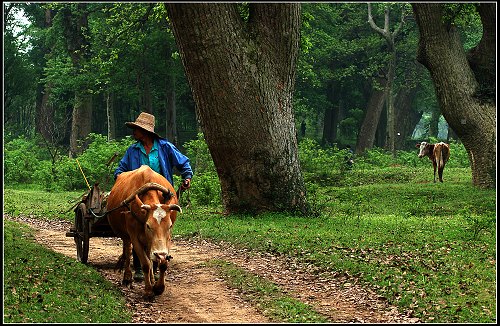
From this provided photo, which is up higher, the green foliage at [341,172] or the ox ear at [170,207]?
the green foliage at [341,172]

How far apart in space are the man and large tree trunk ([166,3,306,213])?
623 centimetres

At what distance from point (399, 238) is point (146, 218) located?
6.39m

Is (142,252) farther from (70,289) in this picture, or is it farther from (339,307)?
(339,307)

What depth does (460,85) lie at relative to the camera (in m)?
23.8

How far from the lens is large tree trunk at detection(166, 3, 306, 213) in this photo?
17922mm

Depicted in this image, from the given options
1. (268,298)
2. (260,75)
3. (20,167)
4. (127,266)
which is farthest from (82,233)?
(20,167)

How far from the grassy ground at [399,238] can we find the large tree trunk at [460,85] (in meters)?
1.35

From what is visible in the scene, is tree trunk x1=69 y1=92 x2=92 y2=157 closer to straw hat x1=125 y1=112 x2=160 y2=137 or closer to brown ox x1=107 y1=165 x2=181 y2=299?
straw hat x1=125 y1=112 x2=160 y2=137

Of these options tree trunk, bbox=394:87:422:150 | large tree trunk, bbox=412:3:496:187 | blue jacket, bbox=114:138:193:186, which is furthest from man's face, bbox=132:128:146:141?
tree trunk, bbox=394:87:422:150

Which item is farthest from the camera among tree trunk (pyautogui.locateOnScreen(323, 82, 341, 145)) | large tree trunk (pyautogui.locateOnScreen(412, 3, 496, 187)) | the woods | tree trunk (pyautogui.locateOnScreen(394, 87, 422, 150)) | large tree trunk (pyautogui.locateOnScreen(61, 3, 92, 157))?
tree trunk (pyautogui.locateOnScreen(394, 87, 422, 150))

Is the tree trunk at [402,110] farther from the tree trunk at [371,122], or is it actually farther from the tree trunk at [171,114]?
the tree trunk at [171,114]

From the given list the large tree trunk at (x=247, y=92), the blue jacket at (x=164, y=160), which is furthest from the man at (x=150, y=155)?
the large tree trunk at (x=247, y=92)

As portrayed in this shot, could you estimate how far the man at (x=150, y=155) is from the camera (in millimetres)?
11766

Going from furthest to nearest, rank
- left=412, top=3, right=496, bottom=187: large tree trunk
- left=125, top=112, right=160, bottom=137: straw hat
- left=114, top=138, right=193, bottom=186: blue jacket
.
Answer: left=412, top=3, right=496, bottom=187: large tree trunk
left=114, top=138, right=193, bottom=186: blue jacket
left=125, top=112, right=160, bottom=137: straw hat
